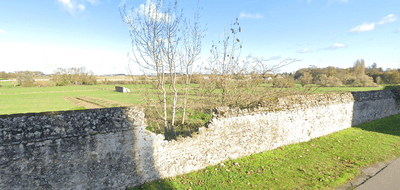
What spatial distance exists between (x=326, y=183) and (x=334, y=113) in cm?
613

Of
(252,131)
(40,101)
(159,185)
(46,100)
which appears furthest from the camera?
(46,100)

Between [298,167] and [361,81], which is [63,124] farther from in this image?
[361,81]

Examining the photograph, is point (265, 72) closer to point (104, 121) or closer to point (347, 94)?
point (347, 94)

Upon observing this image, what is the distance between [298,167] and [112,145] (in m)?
5.97

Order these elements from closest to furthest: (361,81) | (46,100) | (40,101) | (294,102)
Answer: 1. (294,102)
2. (40,101)
3. (46,100)
4. (361,81)

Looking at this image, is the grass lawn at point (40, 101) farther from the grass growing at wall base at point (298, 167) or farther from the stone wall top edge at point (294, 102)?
the grass growing at wall base at point (298, 167)

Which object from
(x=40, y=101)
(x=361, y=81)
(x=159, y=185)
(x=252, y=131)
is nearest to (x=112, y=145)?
(x=159, y=185)

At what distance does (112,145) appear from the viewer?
→ 4.20 m

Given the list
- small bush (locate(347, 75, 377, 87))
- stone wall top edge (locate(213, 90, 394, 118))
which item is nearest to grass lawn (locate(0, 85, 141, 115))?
stone wall top edge (locate(213, 90, 394, 118))

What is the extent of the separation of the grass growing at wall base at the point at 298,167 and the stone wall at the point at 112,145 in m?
0.36

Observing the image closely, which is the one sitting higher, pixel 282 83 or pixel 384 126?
pixel 282 83

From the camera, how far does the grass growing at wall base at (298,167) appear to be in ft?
16.3

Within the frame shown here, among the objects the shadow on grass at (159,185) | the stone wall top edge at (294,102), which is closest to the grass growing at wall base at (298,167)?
the shadow on grass at (159,185)

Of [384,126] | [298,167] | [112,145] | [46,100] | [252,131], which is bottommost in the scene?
[46,100]
